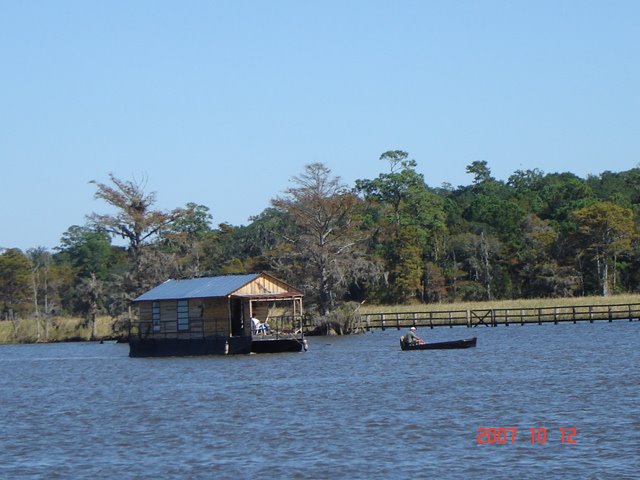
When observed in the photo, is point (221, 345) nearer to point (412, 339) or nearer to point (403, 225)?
point (412, 339)

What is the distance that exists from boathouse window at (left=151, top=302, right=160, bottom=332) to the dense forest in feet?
60.3

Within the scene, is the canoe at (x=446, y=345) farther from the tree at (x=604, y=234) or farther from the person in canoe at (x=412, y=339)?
the tree at (x=604, y=234)

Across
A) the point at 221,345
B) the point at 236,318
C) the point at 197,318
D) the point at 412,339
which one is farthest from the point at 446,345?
the point at 197,318

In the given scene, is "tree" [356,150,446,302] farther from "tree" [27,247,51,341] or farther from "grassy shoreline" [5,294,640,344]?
"tree" [27,247,51,341]

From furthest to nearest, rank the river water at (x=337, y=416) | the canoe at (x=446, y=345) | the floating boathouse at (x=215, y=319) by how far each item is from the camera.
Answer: the floating boathouse at (x=215, y=319) < the canoe at (x=446, y=345) < the river water at (x=337, y=416)

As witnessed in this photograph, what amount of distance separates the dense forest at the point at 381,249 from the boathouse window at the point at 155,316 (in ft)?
60.3

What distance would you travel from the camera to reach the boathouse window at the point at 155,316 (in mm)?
62844

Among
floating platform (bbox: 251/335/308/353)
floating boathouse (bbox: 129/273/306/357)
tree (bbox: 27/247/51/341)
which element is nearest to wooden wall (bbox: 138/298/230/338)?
floating boathouse (bbox: 129/273/306/357)

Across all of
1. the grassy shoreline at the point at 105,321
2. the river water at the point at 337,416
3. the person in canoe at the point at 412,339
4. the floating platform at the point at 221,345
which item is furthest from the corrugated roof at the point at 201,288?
the grassy shoreline at the point at 105,321

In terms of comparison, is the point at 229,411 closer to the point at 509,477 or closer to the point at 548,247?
the point at 509,477

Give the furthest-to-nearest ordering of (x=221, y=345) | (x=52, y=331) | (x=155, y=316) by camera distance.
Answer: (x=52, y=331)
(x=155, y=316)
(x=221, y=345)

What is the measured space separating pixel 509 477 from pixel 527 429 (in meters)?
5.73

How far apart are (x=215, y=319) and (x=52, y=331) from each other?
3912 centimetres

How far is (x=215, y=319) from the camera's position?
60.2 m
